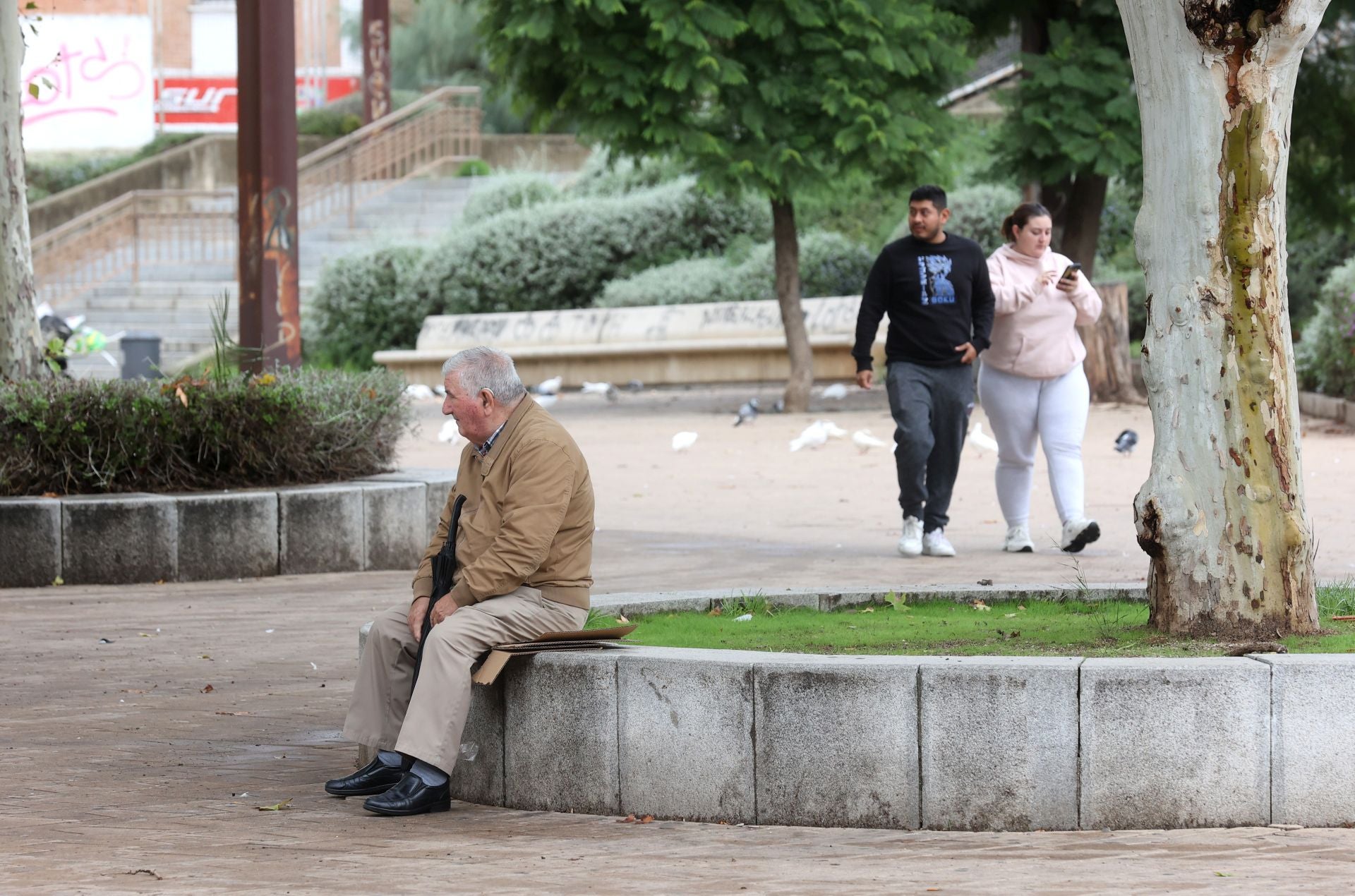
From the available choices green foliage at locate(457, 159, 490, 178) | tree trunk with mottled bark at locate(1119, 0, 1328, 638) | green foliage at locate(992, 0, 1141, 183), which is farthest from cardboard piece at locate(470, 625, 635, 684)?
green foliage at locate(457, 159, 490, 178)

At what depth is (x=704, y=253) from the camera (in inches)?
Answer: 1157

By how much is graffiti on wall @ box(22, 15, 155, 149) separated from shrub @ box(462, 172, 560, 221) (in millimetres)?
10614

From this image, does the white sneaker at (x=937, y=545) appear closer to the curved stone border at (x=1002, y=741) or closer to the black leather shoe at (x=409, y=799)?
the curved stone border at (x=1002, y=741)

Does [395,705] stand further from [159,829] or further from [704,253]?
[704,253]

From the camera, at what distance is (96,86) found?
125 ft

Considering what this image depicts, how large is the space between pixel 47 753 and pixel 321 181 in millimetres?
27515

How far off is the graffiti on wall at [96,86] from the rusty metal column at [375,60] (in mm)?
5309

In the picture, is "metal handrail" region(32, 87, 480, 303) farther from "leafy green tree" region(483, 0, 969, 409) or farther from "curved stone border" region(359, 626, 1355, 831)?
"curved stone border" region(359, 626, 1355, 831)

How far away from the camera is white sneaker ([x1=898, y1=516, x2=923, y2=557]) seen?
9.78 metres

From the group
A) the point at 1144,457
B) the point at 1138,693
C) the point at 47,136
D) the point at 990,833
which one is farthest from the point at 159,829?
the point at 47,136

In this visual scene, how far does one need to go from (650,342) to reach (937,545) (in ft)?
52.0

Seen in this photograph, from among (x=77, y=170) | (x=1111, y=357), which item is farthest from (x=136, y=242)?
(x=1111, y=357)

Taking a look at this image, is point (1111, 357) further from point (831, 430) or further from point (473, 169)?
point (473, 169)

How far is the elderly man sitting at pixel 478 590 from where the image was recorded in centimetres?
528
